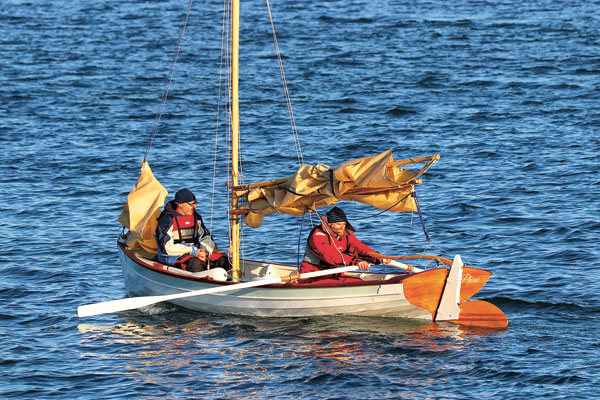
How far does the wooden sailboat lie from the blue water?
0.40 metres

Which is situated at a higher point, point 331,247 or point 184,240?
point 331,247

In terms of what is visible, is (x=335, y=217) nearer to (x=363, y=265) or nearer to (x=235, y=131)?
Result: (x=363, y=265)

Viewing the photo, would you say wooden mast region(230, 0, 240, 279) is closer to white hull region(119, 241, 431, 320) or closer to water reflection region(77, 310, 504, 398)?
white hull region(119, 241, 431, 320)

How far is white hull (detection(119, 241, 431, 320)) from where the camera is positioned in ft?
55.2

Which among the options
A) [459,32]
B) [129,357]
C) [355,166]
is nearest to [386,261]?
[355,166]

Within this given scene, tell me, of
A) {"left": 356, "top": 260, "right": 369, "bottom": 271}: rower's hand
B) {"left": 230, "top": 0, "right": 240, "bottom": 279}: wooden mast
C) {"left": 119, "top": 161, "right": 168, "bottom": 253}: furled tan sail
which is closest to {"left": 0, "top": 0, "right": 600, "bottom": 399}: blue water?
{"left": 356, "top": 260, "right": 369, "bottom": 271}: rower's hand

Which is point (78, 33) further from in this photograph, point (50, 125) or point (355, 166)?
point (355, 166)

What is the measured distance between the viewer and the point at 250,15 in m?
56.0

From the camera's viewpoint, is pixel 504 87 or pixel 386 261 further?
pixel 504 87

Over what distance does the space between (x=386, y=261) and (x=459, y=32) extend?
3418 cm

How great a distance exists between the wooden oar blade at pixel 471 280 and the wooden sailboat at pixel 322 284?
0.06 ft

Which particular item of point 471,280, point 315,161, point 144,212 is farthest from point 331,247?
point 315,161

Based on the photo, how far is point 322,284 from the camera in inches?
665

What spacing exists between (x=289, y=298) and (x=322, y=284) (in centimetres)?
75
